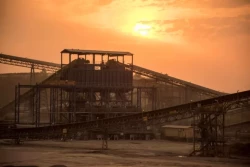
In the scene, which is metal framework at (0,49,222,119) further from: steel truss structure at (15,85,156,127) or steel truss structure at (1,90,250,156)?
steel truss structure at (1,90,250,156)

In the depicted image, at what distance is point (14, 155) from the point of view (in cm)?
3319

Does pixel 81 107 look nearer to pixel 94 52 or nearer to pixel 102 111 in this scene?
pixel 102 111

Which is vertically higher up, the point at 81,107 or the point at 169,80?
the point at 169,80

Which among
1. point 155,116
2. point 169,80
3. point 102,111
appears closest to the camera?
point 155,116

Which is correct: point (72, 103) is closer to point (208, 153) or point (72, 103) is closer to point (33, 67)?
point (33, 67)

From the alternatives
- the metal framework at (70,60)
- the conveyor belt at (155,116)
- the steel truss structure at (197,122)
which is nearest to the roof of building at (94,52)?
the metal framework at (70,60)

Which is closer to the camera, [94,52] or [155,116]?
[155,116]

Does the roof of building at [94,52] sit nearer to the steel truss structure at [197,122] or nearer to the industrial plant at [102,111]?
the industrial plant at [102,111]

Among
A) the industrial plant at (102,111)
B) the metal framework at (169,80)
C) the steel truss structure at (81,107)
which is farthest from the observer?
the metal framework at (169,80)

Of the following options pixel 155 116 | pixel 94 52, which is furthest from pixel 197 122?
pixel 94 52

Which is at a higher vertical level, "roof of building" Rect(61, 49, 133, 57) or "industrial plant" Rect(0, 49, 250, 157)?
"roof of building" Rect(61, 49, 133, 57)

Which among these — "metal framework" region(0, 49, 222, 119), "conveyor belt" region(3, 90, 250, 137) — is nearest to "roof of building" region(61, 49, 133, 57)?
"metal framework" region(0, 49, 222, 119)

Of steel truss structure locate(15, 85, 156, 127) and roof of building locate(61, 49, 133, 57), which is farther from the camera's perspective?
roof of building locate(61, 49, 133, 57)

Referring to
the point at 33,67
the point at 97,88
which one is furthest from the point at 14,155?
the point at 33,67
